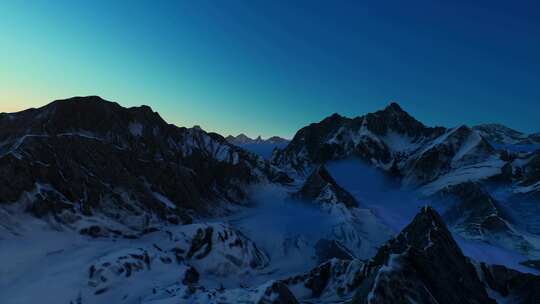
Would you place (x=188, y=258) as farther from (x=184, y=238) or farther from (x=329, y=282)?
(x=329, y=282)

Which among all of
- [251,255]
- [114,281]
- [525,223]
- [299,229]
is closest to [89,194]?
[114,281]

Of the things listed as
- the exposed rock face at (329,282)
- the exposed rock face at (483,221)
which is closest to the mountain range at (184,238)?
the exposed rock face at (329,282)

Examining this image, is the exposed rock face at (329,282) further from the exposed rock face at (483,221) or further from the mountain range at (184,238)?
the exposed rock face at (483,221)

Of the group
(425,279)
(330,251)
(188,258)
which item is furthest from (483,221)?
(188,258)

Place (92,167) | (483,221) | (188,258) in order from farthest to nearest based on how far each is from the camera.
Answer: (483,221) → (92,167) → (188,258)

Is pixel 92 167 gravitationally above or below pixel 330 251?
above

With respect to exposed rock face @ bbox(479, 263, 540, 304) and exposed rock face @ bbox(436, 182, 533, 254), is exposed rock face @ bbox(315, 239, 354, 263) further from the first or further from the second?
exposed rock face @ bbox(436, 182, 533, 254)

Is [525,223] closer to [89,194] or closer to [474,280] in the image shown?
[474,280]

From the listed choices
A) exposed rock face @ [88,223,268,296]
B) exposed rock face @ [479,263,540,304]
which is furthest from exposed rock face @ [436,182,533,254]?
exposed rock face @ [88,223,268,296]
